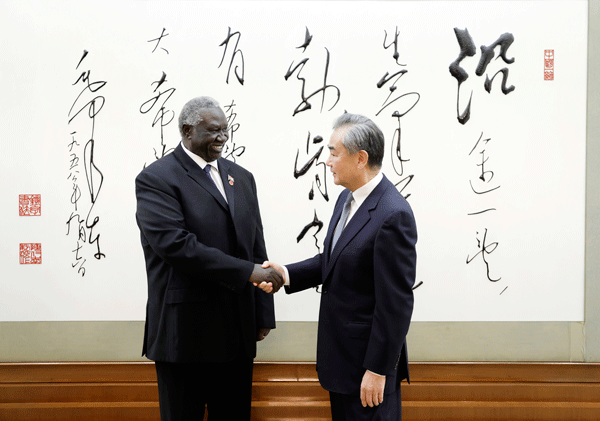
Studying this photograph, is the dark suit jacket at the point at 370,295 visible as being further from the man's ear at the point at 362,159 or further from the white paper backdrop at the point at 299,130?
the white paper backdrop at the point at 299,130

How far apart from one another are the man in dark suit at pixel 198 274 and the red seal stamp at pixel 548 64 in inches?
74.2

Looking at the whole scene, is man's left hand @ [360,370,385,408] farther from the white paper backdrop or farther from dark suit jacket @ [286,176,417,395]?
the white paper backdrop

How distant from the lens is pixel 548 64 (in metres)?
2.40

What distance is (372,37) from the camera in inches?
94.3

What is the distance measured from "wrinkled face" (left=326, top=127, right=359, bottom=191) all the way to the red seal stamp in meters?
1.63

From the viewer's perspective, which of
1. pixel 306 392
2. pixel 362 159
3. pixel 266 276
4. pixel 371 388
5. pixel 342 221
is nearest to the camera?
pixel 371 388

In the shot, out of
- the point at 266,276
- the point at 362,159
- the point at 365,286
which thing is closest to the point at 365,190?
the point at 362,159

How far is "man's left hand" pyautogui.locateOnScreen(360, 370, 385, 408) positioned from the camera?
135 cm

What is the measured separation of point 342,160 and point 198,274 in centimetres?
70

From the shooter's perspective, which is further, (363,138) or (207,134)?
(207,134)

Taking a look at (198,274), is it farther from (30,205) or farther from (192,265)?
(30,205)

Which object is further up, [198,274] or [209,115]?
[209,115]

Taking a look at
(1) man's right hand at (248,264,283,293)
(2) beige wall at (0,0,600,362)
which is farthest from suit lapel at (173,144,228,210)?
(2) beige wall at (0,0,600,362)

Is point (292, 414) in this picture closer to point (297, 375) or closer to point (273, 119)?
point (297, 375)
